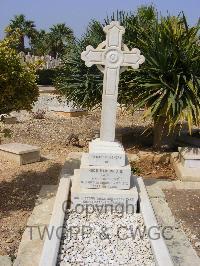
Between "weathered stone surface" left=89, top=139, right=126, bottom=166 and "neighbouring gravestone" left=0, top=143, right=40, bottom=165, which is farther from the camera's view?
"neighbouring gravestone" left=0, top=143, right=40, bottom=165

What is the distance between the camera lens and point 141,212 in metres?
5.62

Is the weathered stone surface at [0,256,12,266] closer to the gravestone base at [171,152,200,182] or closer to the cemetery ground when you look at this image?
the cemetery ground

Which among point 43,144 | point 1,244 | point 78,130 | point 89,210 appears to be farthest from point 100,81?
point 1,244

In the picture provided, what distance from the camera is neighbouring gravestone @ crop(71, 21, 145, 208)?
5770 millimetres

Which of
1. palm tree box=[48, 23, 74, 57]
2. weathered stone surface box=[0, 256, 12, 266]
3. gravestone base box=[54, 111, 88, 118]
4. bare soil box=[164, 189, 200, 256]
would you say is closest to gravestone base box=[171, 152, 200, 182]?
bare soil box=[164, 189, 200, 256]

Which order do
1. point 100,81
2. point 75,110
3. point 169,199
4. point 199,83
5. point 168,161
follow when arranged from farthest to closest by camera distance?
point 75,110, point 100,81, point 168,161, point 199,83, point 169,199

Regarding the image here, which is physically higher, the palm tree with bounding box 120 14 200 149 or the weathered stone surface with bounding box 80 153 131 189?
the palm tree with bounding box 120 14 200 149

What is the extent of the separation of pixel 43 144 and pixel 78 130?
1.96m

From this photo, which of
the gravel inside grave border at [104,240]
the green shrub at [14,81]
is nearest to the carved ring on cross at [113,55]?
the green shrub at [14,81]

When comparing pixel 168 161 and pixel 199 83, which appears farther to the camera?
pixel 168 161

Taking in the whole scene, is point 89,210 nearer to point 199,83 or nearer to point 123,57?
point 123,57

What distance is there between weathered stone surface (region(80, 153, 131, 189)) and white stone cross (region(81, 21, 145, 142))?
1.81 feet

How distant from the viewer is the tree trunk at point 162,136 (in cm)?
890

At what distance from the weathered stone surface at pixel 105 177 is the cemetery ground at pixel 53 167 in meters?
0.93
